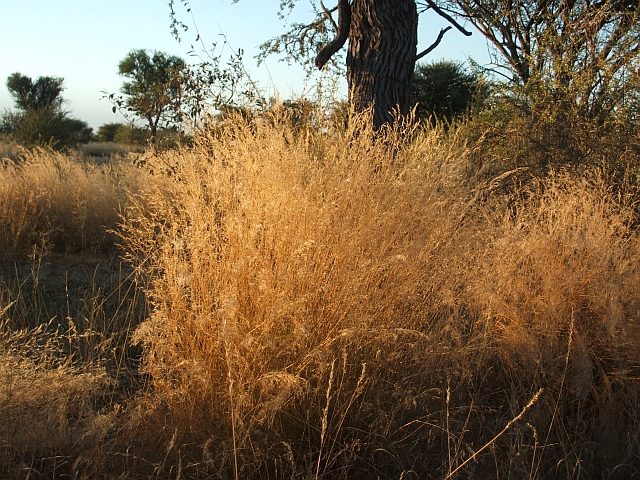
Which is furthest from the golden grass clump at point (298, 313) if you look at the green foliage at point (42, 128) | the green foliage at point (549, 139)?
the green foliage at point (42, 128)

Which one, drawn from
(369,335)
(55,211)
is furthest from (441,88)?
(369,335)

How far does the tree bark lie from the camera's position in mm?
5297

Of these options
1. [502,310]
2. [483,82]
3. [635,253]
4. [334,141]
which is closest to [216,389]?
[502,310]

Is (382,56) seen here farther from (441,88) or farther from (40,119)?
(40,119)

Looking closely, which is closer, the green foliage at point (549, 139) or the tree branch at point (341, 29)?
the green foliage at point (549, 139)

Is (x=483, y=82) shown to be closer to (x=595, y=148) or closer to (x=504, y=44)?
(x=595, y=148)

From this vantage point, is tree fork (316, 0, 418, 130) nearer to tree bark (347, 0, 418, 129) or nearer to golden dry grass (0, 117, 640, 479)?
tree bark (347, 0, 418, 129)

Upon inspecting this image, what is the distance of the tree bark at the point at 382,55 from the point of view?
17.4ft

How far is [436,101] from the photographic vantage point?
50.8 ft

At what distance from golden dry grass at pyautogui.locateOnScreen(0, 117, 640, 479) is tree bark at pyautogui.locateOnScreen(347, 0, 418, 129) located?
224cm

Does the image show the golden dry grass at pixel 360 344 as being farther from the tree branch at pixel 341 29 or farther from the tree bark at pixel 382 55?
the tree branch at pixel 341 29

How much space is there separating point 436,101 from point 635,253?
12.5m

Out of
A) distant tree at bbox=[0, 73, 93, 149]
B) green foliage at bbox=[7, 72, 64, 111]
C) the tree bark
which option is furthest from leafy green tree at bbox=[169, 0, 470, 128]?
green foliage at bbox=[7, 72, 64, 111]

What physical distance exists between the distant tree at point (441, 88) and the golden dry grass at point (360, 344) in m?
12.2
